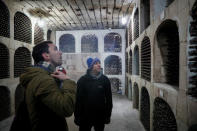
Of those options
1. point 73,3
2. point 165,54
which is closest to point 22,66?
point 73,3

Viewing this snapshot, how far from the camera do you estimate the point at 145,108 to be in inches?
170

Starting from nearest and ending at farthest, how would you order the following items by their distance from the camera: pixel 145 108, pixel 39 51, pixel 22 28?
pixel 39 51
pixel 145 108
pixel 22 28

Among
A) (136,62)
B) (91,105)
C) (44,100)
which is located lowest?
(91,105)

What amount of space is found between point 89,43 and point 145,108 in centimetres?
757

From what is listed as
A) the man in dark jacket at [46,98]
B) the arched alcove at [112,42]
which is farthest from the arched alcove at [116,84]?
the man in dark jacket at [46,98]

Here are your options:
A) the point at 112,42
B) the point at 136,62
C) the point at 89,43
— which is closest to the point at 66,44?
the point at 89,43

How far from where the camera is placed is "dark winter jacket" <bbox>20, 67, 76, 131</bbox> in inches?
49.3

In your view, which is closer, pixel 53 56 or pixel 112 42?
pixel 53 56

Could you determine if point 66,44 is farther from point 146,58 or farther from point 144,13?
point 146,58

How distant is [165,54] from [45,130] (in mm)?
2974

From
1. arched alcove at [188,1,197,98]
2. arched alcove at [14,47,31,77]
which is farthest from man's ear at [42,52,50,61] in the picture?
arched alcove at [14,47,31,77]

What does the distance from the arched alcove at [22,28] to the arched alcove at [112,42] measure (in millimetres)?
5325

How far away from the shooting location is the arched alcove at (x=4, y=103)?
5.12m

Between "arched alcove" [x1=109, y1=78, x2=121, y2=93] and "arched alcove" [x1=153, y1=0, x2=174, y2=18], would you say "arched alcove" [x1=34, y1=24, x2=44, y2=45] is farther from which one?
"arched alcove" [x1=153, y1=0, x2=174, y2=18]
